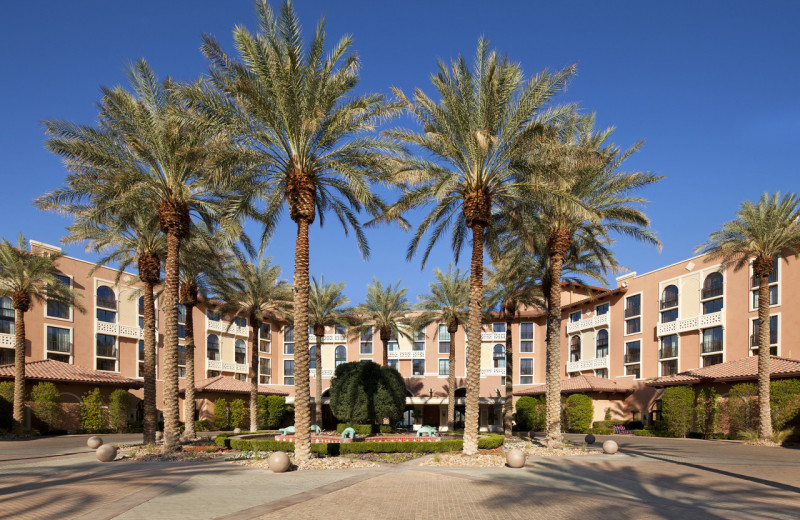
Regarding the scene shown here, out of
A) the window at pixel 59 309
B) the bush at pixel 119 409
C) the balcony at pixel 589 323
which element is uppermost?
the window at pixel 59 309

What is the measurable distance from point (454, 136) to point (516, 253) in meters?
12.2

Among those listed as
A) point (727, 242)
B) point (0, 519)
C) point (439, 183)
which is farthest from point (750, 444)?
point (0, 519)

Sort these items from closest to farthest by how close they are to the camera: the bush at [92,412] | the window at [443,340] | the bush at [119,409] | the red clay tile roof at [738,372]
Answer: the red clay tile roof at [738,372], the bush at [92,412], the bush at [119,409], the window at [443,340]

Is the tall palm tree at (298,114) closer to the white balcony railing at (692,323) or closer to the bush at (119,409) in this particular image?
the bush at (119,409)

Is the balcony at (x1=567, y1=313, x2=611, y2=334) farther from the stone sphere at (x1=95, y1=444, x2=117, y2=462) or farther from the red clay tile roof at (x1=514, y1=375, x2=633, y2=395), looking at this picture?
the stone sphere at (x1=95, y1=444, x2=117, y2=462)

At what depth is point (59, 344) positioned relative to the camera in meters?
44.2

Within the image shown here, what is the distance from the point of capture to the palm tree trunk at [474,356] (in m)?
19.9

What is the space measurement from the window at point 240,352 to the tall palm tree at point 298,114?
148ft

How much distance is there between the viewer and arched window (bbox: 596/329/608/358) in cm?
5662

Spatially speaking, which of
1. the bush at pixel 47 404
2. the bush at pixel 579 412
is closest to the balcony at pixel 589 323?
the bush at pixel 579 412

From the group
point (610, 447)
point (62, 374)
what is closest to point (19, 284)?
point (62, 374)

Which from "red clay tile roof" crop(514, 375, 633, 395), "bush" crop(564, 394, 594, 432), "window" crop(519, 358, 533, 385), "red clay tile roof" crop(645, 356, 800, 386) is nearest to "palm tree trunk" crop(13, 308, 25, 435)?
"bush" crop(564, 394, 594, 432)

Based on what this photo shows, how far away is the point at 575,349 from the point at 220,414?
35.5 m

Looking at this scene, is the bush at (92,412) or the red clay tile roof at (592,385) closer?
the bush at (92,412)
